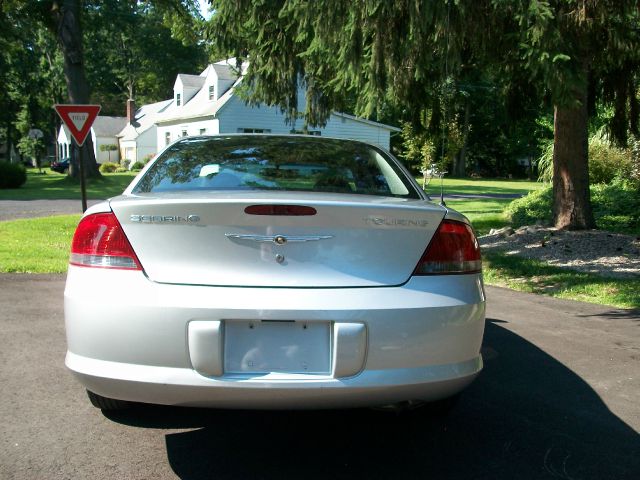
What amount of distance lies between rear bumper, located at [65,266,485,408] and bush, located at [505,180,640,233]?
10.1 metres

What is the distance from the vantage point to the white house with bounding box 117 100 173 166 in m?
54.7

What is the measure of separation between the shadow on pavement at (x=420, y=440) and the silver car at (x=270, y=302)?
0.46 meters

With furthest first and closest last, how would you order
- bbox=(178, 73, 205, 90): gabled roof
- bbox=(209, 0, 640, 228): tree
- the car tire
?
bbox=(178, 73, 205, 90): gabled roof, bbox=(209, 0, 640, 228): tree, the car tire

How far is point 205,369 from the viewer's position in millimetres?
2701

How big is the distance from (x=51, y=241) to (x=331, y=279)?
9.86 metres

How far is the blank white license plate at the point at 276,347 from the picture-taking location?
2.72m

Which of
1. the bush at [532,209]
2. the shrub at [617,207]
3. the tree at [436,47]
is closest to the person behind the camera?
the tree at [436,47]

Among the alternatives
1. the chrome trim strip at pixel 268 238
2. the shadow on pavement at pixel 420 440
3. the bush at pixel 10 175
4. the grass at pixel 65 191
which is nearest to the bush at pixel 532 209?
the shadow on pavement at pixel 420 440

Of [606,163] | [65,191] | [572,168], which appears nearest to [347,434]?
[572,168]

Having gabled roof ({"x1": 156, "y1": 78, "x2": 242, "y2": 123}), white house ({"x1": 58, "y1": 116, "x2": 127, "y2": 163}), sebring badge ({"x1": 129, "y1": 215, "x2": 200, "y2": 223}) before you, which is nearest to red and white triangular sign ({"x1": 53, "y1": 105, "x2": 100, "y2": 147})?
sebring badge ({"x1": 129, "y1": 215, "x2": 200, "y2": 223})

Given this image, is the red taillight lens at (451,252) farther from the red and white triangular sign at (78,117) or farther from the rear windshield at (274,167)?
the red and white triangular sign at (78,117)

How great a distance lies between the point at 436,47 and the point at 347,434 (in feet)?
17.6

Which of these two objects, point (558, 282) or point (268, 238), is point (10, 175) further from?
point (268, 238)

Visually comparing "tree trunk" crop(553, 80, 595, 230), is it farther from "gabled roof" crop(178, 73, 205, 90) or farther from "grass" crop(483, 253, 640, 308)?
"gabled roof" crop(178, 73, 205, 90)
